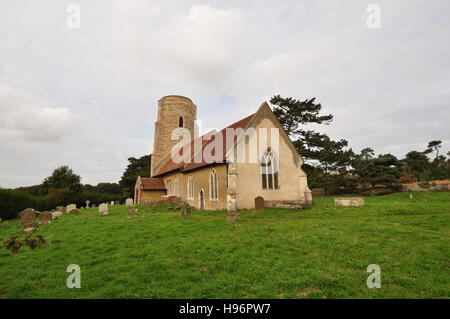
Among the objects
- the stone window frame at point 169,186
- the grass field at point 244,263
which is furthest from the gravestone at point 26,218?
the stone window frame at point 169,186

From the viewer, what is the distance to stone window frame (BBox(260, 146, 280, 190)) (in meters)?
17.8

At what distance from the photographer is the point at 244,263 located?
20.8 ft

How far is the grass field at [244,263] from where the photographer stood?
4.88m

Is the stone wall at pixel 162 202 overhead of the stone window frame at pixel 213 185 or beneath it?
beneath

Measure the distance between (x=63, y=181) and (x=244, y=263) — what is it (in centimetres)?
4169

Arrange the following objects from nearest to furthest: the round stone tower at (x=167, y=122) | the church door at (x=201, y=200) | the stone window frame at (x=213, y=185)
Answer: the stone window frame at (x=213, y=185) → the church door at (x=201, y=200) → the round stone tower at (x=167, y=122)

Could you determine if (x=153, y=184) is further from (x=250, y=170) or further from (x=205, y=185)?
(x=250, y=170)

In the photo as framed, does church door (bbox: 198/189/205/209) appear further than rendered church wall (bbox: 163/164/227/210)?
Yes

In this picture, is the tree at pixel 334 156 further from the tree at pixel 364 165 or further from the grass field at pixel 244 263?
the grass field at pixel 244 263

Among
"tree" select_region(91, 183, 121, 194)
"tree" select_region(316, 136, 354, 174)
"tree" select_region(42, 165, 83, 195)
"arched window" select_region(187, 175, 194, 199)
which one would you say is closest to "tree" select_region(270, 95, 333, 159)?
"tree" select_region(316, 136, 354, 174)

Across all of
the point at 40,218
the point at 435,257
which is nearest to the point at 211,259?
the point at 435,257

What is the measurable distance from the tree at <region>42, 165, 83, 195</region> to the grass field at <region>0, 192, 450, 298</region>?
3369 cm
